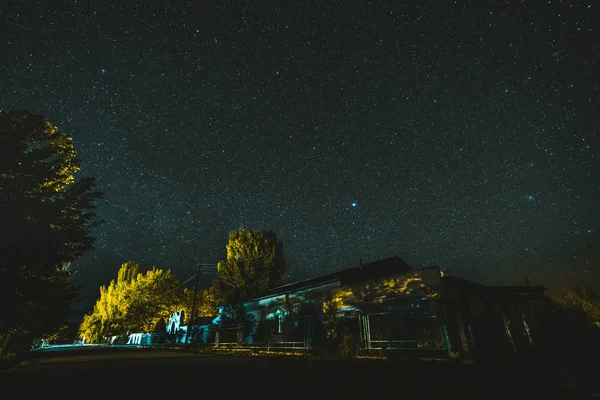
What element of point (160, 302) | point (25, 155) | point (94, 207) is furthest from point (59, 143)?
point (160, 302)

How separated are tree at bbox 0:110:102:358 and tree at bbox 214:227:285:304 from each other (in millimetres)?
19333

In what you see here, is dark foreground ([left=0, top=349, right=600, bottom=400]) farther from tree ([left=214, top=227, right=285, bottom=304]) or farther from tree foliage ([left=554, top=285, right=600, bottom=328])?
tree foliage ([left=554, top=285, right=600, bottom=328])

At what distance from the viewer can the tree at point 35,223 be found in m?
10.3

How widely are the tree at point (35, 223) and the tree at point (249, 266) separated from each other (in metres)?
19.3

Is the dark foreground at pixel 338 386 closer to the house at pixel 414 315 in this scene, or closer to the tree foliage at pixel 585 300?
the house at pixel 414 315

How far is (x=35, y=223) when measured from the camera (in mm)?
A: 10680

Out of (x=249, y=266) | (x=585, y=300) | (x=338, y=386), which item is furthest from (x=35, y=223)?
(x=585, y=300)

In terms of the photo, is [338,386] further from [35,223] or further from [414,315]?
[35,223]

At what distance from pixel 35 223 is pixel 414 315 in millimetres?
18513

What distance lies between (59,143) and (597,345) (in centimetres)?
2970

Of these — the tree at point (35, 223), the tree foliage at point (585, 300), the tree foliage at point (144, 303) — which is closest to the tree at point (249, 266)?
the tree foliage at point (144, 303)

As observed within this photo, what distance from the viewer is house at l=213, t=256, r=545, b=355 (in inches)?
458

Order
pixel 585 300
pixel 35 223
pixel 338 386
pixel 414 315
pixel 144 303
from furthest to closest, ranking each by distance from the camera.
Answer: pixel 585 300, pixel 144 303, pixel 414 315, pixel 35 223, pixel 338 386

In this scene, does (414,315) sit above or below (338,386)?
above
